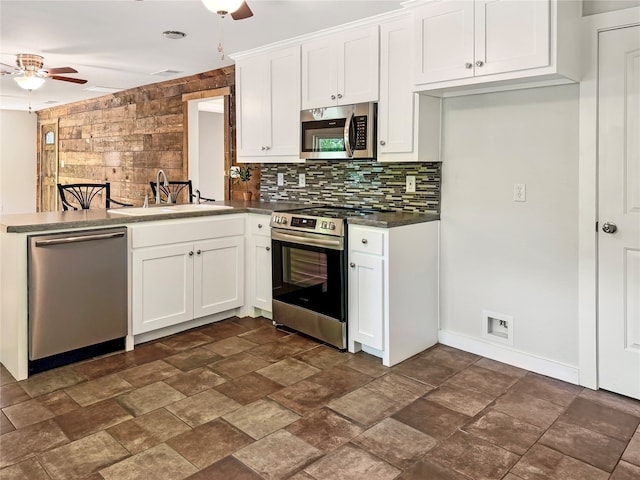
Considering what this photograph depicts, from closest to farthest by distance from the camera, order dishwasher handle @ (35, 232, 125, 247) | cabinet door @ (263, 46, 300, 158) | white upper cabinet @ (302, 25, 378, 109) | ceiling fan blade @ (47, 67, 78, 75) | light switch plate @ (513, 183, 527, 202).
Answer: dishwasher handle @ (35, 232, 125, 247) < light switch plate @ (513, 183, 527, 202) < white upper cabinet @ (302, 25, 378, 109) < cabinet door @ (263, 46, 300, 158) < ceiling fan blade @ (47, 67, 78, 75)

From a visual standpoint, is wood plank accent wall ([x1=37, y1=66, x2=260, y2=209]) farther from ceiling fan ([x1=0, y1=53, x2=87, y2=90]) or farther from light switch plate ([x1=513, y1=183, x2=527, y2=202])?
light switch plate ([x1=513, y1=183, x2=527, y2=202])

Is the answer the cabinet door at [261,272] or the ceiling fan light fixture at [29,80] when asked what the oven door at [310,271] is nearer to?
the cabinet door at [261,272]

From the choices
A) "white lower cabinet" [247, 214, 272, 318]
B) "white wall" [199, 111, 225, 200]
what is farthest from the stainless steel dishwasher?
"white wall" [199, 111, 225, 200]

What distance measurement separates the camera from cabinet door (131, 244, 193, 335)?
3.37 metres

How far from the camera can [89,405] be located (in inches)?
102

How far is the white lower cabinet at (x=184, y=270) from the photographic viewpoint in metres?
3.38

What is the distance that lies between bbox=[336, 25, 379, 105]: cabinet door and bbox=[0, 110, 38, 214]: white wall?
8.45m

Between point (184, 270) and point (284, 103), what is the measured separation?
161 centimetres

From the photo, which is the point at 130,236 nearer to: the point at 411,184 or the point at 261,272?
the point at 261,272

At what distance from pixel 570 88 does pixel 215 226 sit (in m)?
2.57

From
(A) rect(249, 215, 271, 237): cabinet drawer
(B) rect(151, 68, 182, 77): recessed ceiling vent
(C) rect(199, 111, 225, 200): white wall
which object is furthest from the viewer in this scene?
(C) rect(199, 111, 225, 200): white wall

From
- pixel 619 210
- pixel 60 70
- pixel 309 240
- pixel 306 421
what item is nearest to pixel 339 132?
pixel 309 240

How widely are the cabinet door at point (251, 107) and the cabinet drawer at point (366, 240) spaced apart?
5.01ft

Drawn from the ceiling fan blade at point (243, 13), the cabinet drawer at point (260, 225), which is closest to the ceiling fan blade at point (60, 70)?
the cabinet drawer at point (260, 225)
